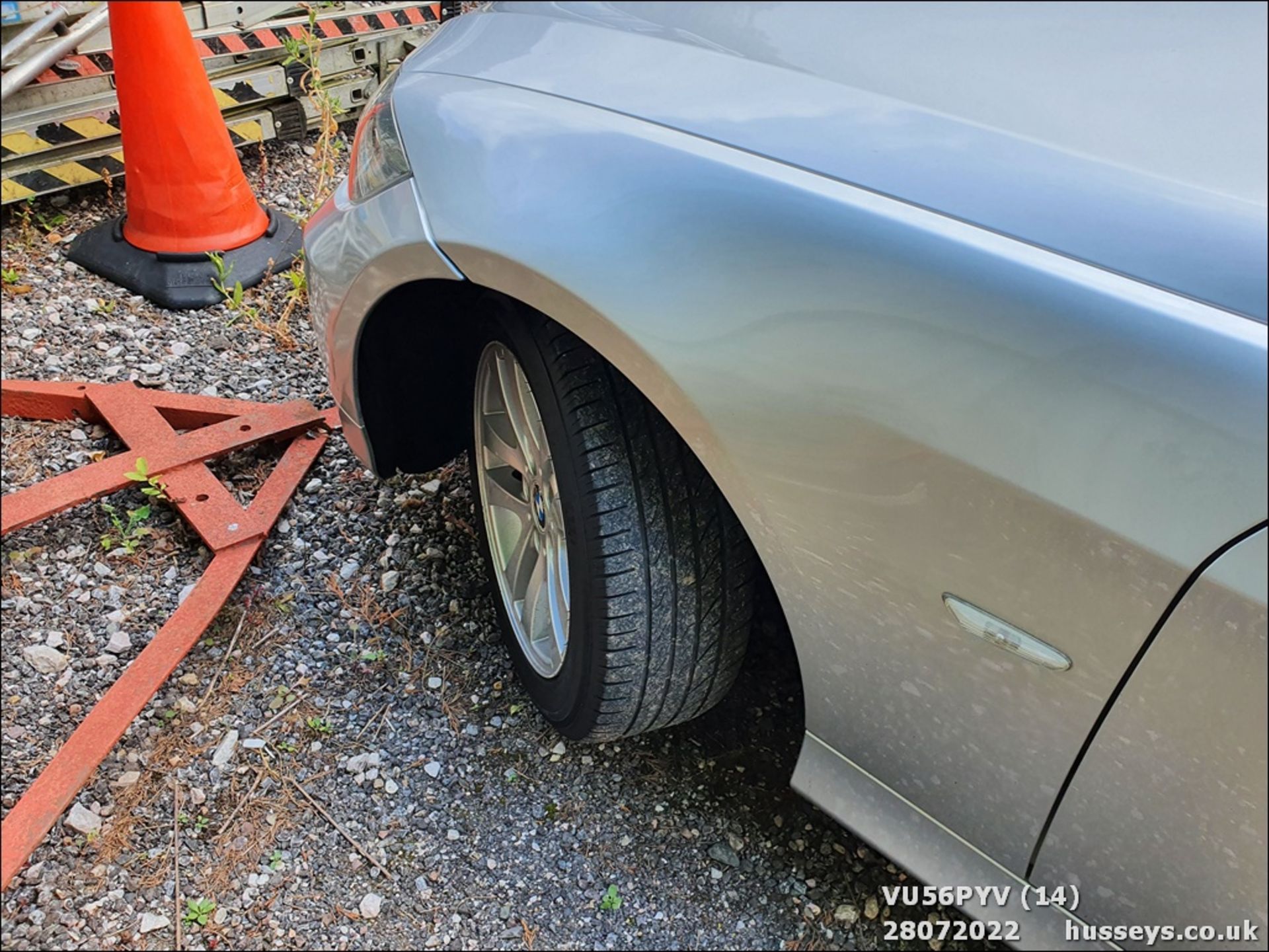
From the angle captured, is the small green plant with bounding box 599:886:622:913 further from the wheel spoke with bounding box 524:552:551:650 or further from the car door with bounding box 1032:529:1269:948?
the car door with bounding box 1032:529:1269:948

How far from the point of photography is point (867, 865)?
1804 mm

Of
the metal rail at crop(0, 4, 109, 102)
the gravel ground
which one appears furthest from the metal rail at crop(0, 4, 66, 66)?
the gravel ground

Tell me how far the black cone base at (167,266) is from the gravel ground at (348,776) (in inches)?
15.5

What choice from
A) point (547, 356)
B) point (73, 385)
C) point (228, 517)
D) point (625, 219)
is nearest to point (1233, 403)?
point (625, 219)

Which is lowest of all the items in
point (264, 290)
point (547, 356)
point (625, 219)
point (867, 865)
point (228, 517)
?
point (867, 865)

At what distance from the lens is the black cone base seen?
2.71m

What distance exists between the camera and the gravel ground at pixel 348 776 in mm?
1653

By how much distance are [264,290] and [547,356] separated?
178 centimetres

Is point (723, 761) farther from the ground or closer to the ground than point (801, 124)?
closer to the ground

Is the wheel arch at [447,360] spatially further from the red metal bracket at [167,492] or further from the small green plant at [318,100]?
the small green plant at [318,100]

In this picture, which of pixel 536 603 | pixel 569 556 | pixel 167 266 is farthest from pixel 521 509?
pixel 167 266

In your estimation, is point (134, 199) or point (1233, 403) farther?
point (134, 199)

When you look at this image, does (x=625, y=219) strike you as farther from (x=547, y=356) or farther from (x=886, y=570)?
(x=886, y=570)

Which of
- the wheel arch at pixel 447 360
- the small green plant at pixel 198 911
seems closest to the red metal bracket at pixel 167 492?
the small green plant at pixel 198 911
